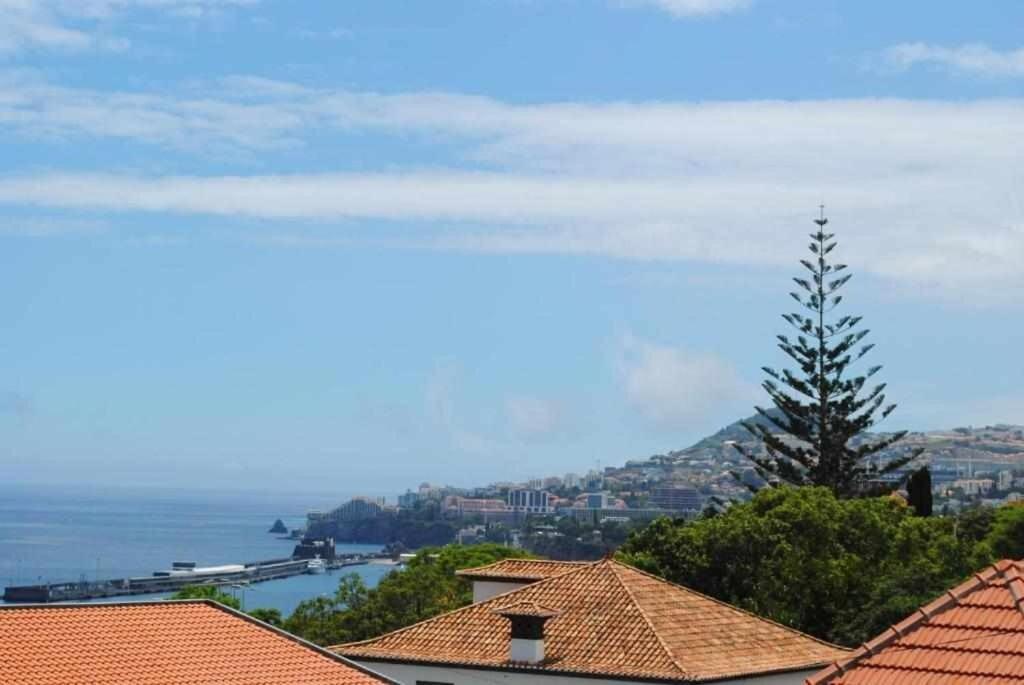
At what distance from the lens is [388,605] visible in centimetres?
5531

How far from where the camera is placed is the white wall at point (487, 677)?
3281 centimetres

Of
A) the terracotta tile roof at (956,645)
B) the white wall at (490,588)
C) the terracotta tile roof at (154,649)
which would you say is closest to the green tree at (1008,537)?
the white wall at (490,588)

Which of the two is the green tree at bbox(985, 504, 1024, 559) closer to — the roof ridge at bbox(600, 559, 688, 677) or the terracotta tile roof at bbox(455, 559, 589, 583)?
the terracotta tile roof at bbox(455, 559, 589, 583)

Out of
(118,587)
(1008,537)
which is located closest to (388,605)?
(1008,537)

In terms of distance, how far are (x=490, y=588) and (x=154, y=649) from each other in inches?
593

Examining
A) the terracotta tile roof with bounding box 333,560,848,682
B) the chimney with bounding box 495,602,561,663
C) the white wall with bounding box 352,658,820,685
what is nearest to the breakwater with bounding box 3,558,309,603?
the terracotta tile roof with bounding box 333,560,848,682

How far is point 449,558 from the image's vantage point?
195 feet

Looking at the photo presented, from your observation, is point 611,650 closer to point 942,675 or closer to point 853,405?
point 942,675

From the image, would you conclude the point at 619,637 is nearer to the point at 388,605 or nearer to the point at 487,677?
the point at 487,677

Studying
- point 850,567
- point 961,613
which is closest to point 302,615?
point 850,567

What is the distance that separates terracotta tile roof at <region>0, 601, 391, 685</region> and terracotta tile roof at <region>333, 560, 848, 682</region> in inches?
267

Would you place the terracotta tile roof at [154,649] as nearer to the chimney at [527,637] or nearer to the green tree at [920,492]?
the chimney at [527,637]

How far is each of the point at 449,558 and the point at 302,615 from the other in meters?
5.29

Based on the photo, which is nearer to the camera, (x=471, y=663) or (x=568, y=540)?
(x=471, y=663)
